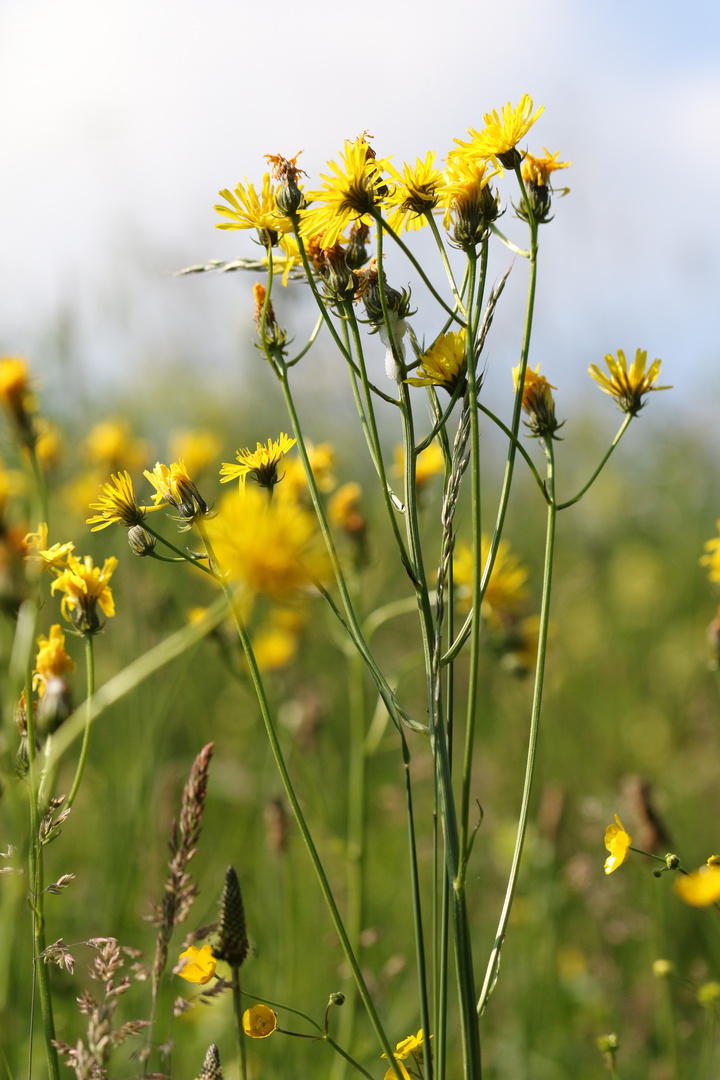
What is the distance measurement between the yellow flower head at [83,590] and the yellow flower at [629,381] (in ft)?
2.53

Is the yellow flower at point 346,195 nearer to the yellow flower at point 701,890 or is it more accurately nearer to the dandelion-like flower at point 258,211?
the dandelion-like flower at point 258,211

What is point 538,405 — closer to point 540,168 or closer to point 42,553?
point 540,168

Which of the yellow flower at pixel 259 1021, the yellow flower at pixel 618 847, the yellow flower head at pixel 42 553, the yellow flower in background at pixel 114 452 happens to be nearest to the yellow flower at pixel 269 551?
the yellow flower head at pixel 42 553

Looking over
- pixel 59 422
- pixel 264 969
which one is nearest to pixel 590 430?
pixel 59 422

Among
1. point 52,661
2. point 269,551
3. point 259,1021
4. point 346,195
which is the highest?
point 346,195

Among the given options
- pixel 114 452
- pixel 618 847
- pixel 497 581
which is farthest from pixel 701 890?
pixel 114 452

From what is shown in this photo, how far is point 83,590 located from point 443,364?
1.96 feet

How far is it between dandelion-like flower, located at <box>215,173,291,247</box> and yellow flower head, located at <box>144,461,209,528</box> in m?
0.34

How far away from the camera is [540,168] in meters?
1.24

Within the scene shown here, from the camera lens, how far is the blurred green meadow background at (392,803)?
222 centimetres

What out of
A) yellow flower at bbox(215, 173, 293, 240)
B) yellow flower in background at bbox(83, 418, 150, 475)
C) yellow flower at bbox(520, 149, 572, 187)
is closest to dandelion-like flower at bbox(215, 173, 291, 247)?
yellow flower at bbox(215, 173, 293, 240)

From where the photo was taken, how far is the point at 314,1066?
7.55ft

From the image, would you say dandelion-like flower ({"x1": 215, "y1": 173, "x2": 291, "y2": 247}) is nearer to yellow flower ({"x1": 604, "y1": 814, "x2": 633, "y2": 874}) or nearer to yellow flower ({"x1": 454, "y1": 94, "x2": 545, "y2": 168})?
yellow flower ({"x1": 454, "y1": 94, "x2": 545, "y2": 168})

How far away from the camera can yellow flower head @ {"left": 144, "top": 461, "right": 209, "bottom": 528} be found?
115 cm
